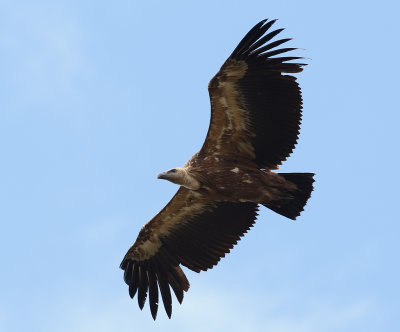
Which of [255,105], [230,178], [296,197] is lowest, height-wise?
[296,197]

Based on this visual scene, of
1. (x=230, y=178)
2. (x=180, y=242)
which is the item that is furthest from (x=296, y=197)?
(x=180, y=242)

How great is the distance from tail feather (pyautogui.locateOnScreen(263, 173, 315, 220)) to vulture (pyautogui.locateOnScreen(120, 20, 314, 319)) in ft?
0.06

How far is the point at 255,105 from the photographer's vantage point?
18.6 metres

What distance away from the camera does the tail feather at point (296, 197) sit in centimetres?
1867

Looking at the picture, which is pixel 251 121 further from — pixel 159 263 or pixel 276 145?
pixel 159 263

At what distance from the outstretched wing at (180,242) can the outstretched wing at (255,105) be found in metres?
1.23

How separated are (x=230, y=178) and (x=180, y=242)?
2.11 m

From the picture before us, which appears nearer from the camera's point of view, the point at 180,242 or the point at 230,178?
the point at 230,178

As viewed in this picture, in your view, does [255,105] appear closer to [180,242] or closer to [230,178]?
[230,178]

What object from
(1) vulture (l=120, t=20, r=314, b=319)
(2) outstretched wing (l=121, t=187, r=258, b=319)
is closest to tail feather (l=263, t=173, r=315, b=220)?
(1) vulture (l=120, t=20, r=314, b=319)

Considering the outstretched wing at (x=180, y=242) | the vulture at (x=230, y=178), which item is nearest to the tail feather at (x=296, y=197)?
the vulture at (x=230, y=178)

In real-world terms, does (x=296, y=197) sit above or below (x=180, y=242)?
below

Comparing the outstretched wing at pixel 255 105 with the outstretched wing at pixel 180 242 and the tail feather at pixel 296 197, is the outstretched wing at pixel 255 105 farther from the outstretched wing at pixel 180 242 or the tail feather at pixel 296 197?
the outstretched wing at pixel 180 242

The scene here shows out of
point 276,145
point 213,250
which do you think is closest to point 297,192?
point 276,145
